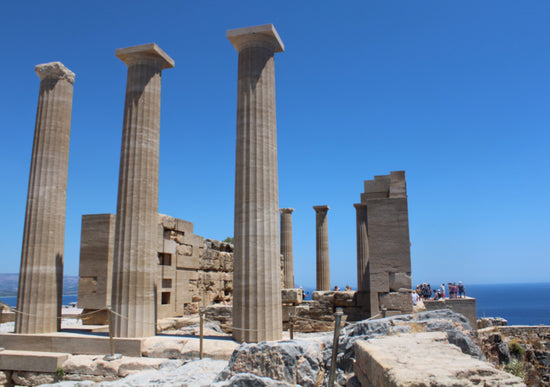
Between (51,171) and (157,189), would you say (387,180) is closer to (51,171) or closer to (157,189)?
(157,189)

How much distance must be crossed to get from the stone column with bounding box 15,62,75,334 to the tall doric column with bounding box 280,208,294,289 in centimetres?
1369

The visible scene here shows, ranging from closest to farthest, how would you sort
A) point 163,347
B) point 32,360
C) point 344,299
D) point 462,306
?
point 163,347 → point 32,360 → point 344,299 → point 462,306

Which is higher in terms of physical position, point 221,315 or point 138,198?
point 138,198

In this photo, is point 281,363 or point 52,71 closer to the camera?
point 281,363

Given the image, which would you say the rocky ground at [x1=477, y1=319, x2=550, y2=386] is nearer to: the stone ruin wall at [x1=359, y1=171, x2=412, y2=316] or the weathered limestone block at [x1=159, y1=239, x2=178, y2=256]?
the stone ruin wall at [x1=359, y1=171, x2=412, y2=316]

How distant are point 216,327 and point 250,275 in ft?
14.2

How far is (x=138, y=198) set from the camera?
439 inches

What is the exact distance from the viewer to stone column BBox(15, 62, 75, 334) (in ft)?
38.3

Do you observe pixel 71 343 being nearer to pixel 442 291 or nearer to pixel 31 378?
pixel 31 378

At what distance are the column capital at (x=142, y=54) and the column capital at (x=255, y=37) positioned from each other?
6.89ft

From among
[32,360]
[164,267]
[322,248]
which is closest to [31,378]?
[32,360]

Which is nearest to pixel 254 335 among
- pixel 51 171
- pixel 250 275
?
pixel 250 275

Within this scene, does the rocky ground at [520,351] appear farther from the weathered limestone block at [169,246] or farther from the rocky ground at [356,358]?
the weathered limestone block at [169,246]

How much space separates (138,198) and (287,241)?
14554 millimetres
